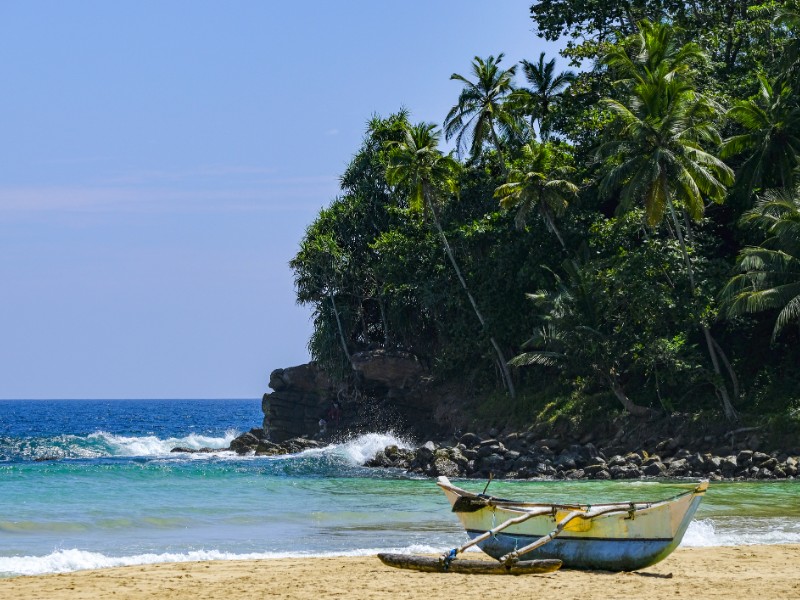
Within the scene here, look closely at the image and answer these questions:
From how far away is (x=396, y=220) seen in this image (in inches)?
2046

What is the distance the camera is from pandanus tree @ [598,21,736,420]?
119 feet

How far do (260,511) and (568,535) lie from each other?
38.4ft

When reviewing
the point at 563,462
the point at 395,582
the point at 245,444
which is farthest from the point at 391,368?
the point at 395,582

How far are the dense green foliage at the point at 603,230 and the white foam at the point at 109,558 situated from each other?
1899 cm

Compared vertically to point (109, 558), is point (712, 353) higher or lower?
higher

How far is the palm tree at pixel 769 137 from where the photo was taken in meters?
38.2

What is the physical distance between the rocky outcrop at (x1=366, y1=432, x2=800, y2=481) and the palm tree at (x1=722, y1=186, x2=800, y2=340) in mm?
4074

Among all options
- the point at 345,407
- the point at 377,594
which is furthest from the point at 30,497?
the point at 345,407

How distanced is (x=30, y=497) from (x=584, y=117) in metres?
26.5

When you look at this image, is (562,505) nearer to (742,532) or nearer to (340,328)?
(742,532)

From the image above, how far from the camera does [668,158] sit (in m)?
35.8

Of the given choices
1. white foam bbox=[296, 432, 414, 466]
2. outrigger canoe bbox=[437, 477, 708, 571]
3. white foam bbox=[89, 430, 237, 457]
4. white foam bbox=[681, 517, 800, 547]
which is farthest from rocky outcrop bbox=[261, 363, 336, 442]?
outrigger canoe bbox=[437, 477, 708, 571]

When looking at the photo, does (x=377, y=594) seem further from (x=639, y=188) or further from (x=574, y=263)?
(x=574, y=263)

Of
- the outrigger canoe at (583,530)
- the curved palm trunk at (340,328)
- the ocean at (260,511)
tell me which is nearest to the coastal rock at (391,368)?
the curved palm trunk at (340,328)
